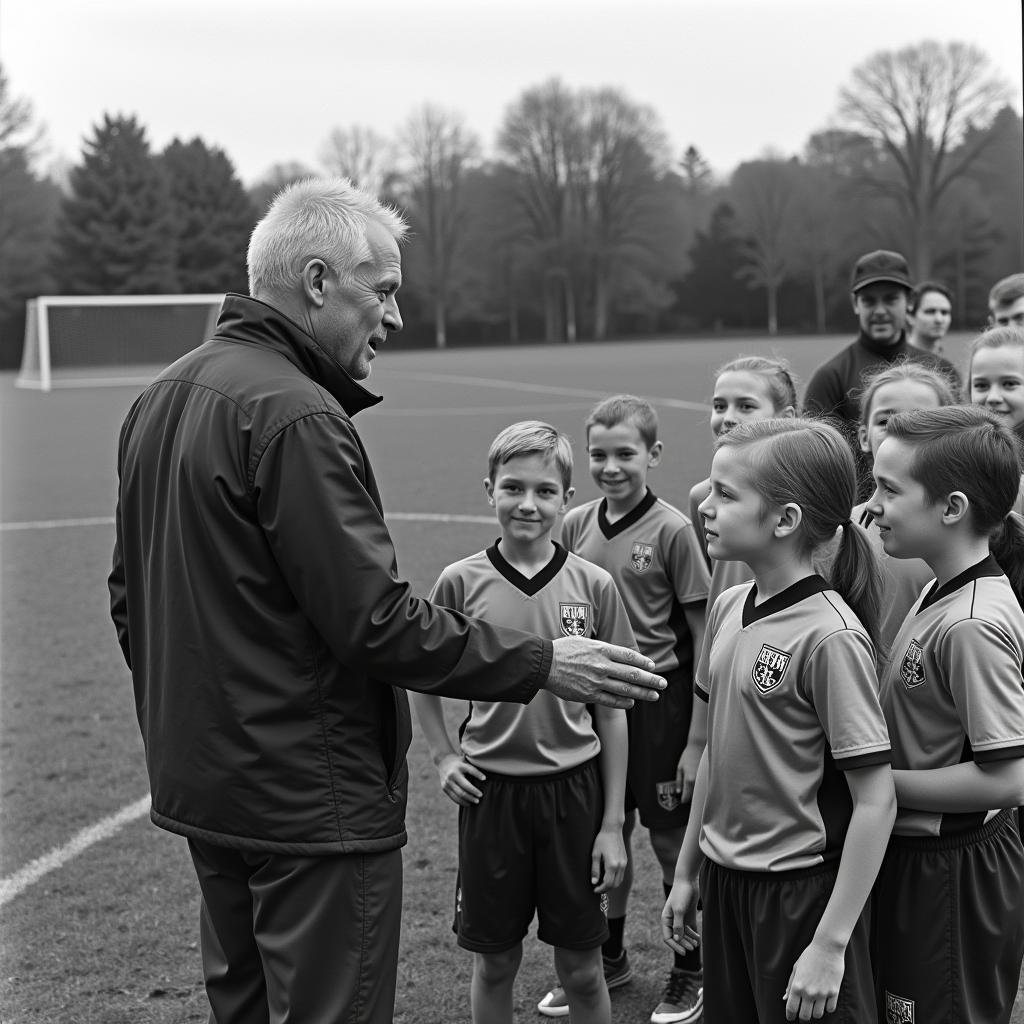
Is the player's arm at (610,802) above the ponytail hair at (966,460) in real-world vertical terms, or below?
below

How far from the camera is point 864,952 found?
241 cm

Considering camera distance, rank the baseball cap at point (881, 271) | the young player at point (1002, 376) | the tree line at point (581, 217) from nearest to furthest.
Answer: the young player at point (1002, 376), the baseball cap at point (881, 271), the tree line at point (581, 217)

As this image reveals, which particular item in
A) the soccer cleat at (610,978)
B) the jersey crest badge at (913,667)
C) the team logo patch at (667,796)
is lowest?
the soccer cleat at (610,978)

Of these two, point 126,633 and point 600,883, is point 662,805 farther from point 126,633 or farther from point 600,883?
point 126,633

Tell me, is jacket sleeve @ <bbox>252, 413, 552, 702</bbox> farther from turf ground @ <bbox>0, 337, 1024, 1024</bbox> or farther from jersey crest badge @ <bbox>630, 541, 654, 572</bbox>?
turf ground @ <bbox>0, 337, 1024, 1024</bbox>

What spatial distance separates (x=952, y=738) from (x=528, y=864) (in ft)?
4.20

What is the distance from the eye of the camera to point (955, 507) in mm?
2545

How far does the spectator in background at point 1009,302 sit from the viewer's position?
17.3 feet

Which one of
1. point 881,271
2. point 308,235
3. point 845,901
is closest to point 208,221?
point 881,271

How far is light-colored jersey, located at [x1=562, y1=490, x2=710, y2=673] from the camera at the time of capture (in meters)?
3.83

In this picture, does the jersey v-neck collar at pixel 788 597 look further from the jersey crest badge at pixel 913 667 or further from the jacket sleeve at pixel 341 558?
the jacket sleeve at pixel 341 558

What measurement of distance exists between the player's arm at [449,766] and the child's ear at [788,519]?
108 centimetres

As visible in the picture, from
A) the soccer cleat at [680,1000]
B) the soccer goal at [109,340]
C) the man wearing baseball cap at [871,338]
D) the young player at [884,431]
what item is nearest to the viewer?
the young player at [884,431]

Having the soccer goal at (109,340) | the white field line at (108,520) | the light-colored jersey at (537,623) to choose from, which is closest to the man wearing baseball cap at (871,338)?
the light-colored jersey at (537,623)
